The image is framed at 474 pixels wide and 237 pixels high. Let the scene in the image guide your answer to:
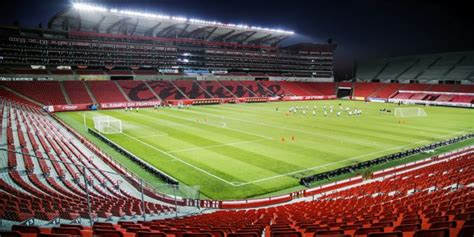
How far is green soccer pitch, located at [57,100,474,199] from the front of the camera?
21.9 metres

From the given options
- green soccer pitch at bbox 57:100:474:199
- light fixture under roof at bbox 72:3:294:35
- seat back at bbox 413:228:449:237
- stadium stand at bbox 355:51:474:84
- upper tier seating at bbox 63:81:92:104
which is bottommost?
green soccer pitch at bbox 57:100:474:199

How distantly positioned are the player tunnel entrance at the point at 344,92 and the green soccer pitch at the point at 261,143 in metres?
51.3

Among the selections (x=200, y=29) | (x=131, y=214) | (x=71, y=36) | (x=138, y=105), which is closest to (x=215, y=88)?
(x=200, y=29)

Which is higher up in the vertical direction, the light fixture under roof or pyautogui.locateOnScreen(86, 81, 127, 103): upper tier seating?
the light fixture under roof

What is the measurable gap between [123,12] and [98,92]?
17802 millimetres

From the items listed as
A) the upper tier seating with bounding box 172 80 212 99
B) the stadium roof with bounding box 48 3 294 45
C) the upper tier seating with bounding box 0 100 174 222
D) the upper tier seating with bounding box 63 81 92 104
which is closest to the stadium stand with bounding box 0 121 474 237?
the upper tier seating with bounding box 0 100 174 222

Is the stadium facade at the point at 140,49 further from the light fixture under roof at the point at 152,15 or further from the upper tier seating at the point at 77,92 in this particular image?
the upper tier seating at the point at 77,92

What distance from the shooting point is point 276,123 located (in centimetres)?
4384

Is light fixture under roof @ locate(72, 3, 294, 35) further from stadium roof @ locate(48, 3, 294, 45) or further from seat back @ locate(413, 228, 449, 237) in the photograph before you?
seat back @ locate(413, 228, 449, 237)

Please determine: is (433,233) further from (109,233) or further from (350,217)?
(109,233)

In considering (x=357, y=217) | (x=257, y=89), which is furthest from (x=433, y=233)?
(x=257, y=89)

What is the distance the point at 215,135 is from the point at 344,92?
78.1m

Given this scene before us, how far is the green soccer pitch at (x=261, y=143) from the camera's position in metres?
21.9

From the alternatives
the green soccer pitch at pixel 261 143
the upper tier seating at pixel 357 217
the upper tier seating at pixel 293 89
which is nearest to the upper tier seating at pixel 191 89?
the upper tier seating at pixel 293 89
